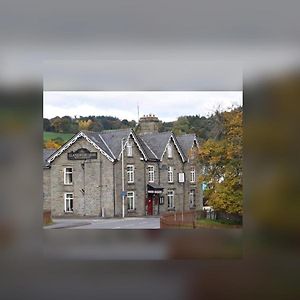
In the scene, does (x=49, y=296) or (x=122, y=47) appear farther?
(x=122, y=47)

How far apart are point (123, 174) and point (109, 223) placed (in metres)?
0.85

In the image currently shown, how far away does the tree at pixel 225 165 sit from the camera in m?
7.97

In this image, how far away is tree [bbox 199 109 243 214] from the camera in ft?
26.1

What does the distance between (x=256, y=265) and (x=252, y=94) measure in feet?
6.56

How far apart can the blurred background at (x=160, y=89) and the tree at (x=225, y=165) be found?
2.22 ft

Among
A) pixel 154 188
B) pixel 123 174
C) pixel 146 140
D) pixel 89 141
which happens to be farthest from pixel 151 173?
pixel 89 141

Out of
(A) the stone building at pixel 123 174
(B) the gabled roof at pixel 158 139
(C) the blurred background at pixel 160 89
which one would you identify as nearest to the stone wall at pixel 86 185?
(A) the stone building at pixel 123 174

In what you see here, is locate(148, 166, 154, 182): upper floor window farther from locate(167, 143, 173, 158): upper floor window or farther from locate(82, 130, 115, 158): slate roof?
locate(82, 130, 115, 158): slate roof

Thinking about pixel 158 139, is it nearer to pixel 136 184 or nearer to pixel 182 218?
pixel 136 184

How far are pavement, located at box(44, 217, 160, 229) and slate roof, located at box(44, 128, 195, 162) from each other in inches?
41.1

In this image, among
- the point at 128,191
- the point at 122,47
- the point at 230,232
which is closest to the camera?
the point at 122,47

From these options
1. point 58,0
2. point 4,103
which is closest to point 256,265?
point 4,103

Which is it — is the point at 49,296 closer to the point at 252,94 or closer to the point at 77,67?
the point at 77,67

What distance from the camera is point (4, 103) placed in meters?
6.14
